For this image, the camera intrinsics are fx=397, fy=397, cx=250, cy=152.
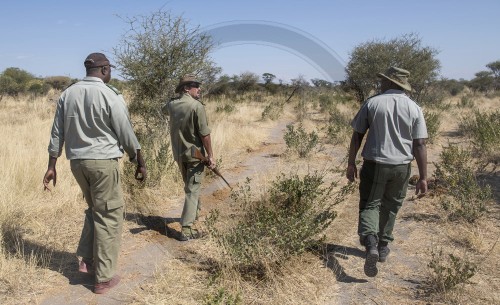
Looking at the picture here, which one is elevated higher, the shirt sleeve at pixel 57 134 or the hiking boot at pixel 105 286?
the shirt sleeve at pixel 57 134

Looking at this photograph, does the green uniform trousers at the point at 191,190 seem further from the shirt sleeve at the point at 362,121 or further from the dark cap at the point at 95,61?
the shirt sleeve at the point at 362,121

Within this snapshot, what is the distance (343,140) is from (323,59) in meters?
6.15

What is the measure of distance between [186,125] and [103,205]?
1369 millimetres

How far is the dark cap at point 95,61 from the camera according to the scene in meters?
3.04

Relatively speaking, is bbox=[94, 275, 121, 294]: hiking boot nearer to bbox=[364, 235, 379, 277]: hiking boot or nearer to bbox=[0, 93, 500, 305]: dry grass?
bbox=[0, 93, 500, 305]: dry grass

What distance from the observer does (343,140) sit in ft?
33.9

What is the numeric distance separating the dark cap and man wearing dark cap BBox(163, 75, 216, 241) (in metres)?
1.11

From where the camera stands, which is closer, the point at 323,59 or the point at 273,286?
the point at 273,286

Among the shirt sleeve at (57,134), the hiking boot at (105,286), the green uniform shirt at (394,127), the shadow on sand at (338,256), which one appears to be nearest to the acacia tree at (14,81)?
the shirt sleeve at (57,134)

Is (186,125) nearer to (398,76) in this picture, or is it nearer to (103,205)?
(103,205)

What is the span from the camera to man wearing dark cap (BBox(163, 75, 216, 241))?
410cm

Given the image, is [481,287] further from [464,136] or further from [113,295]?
[464,136]

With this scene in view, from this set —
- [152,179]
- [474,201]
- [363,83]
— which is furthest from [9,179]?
[363,83]

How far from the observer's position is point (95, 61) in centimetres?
306
